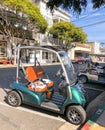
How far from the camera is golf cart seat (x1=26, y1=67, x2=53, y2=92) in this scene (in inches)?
243

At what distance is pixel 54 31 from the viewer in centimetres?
3697

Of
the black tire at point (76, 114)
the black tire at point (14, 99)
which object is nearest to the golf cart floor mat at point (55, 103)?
the black tire at point (76, 114)

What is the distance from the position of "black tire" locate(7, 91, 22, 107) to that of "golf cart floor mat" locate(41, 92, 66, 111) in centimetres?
88

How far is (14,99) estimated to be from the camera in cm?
641

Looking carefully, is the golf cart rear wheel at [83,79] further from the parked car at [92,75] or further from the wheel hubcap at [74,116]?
the wheel hubcap at [74,116]

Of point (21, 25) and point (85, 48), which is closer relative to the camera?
point (21, 25)

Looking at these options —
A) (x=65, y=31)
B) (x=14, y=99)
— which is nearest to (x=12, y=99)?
(x=14, y=99)

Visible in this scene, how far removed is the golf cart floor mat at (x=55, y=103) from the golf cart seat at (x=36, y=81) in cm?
40

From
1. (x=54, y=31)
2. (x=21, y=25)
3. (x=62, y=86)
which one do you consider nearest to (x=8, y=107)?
(x=62, y=86)

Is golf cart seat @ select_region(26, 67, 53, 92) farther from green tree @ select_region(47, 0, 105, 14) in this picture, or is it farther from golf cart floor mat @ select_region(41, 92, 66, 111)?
green tree @ select_region(47, 0, 105, 14)

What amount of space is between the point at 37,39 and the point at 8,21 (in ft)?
30.3

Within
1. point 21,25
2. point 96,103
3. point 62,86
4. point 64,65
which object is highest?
point 21,25

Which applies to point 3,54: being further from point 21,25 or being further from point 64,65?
point 64,65

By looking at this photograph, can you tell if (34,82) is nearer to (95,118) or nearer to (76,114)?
(76,114)
